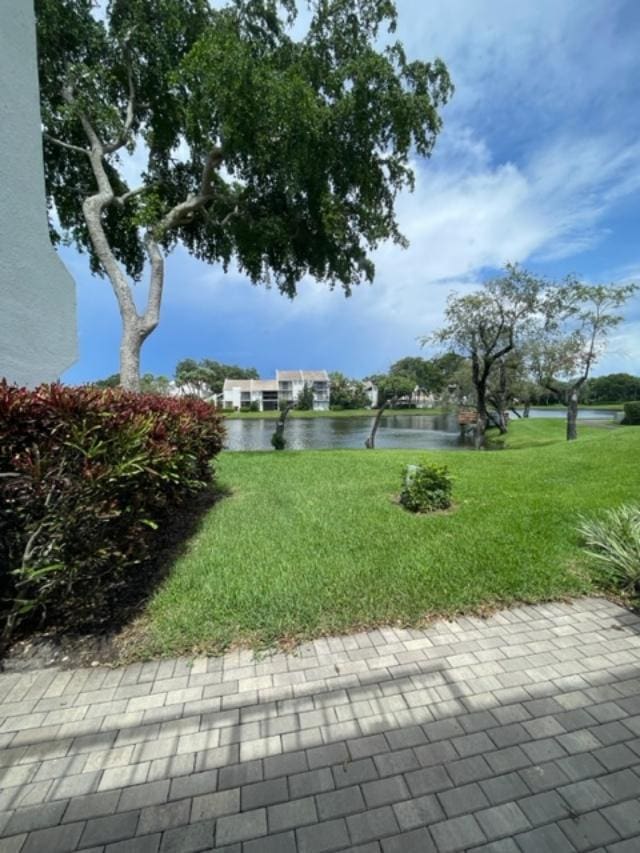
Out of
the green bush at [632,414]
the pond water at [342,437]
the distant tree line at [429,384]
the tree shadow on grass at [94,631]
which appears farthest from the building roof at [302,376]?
the tree shadow on grass at [94,631]

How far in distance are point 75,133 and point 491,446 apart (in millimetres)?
19619

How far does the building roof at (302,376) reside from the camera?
59.1 meters

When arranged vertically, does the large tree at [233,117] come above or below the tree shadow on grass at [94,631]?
above

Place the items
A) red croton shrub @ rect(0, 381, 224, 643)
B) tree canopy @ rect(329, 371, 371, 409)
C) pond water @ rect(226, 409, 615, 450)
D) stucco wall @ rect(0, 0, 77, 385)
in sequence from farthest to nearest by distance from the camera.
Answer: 1. tree canopy @ rect(329, 371, 371, 409)
2. pond water @ rect(226, 409, 615, 450)
3. stucco wall @ rect(0, 0, 77, 385)
4. red croton shrub @ rect(0, 381, 224, 643)

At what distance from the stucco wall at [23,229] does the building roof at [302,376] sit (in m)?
54.3

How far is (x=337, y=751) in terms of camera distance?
5.14ft

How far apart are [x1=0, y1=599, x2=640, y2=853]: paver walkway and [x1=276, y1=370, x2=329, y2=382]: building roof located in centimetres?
5727

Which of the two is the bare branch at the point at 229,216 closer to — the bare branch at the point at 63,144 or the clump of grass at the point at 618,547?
the bare branch at the point at 63,144

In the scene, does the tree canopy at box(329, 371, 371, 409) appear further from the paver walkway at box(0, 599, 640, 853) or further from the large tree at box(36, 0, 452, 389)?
the paver walkway at box(0, 599, 640, 853)

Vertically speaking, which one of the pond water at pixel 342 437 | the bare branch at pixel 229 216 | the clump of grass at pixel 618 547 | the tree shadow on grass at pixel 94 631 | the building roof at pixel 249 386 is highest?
the bare branch at pixel 229 216

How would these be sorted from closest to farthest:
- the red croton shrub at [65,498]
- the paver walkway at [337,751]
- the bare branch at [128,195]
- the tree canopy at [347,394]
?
the paver walkway at [337,751] → the red croton shrub at [65,498] → the bare branch at [128,195] → the tree canopy at [347,394]

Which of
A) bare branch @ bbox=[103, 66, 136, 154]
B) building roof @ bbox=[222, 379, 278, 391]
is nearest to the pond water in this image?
bare branch @ bbox=[103, 66, 136, 154]

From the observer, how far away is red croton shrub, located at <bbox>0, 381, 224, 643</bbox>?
6.76 feet

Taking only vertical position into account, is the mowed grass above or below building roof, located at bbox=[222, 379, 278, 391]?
below
